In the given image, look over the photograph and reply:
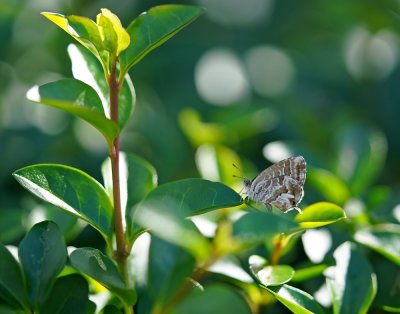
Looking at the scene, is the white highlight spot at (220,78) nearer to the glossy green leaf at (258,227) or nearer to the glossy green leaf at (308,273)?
the glossy green leaf at (308,273)

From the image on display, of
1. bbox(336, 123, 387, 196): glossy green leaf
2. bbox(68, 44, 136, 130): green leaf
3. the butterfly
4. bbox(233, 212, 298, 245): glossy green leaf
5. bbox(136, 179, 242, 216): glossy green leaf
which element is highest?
bbox(68, 44, 136, 130): green leaf

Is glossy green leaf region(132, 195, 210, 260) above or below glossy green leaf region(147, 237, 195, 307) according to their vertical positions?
above

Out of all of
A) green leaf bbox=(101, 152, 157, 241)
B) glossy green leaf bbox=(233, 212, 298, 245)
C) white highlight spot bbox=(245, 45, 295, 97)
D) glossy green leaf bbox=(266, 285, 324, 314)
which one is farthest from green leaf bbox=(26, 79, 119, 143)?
white highlight spot bbox=(245, 45, 295, 97)

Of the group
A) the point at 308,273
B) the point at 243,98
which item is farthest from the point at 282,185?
the point at 243,98

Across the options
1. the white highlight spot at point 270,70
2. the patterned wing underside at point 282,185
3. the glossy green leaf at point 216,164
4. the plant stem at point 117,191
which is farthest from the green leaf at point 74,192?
the white highlight spot at point 270,70

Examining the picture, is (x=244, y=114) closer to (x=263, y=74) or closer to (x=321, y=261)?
(x=263, y=74)

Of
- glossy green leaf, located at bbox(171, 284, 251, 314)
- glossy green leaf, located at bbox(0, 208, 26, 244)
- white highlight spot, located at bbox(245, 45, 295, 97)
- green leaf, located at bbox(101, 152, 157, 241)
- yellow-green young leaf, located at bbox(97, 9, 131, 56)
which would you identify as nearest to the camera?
glossy green leaf, located at bbox(171, 284, 251, 314)

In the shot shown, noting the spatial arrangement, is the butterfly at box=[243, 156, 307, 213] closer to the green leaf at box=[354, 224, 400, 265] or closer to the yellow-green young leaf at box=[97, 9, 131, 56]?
the green leaf at box=[354, 224, 400, 265]
